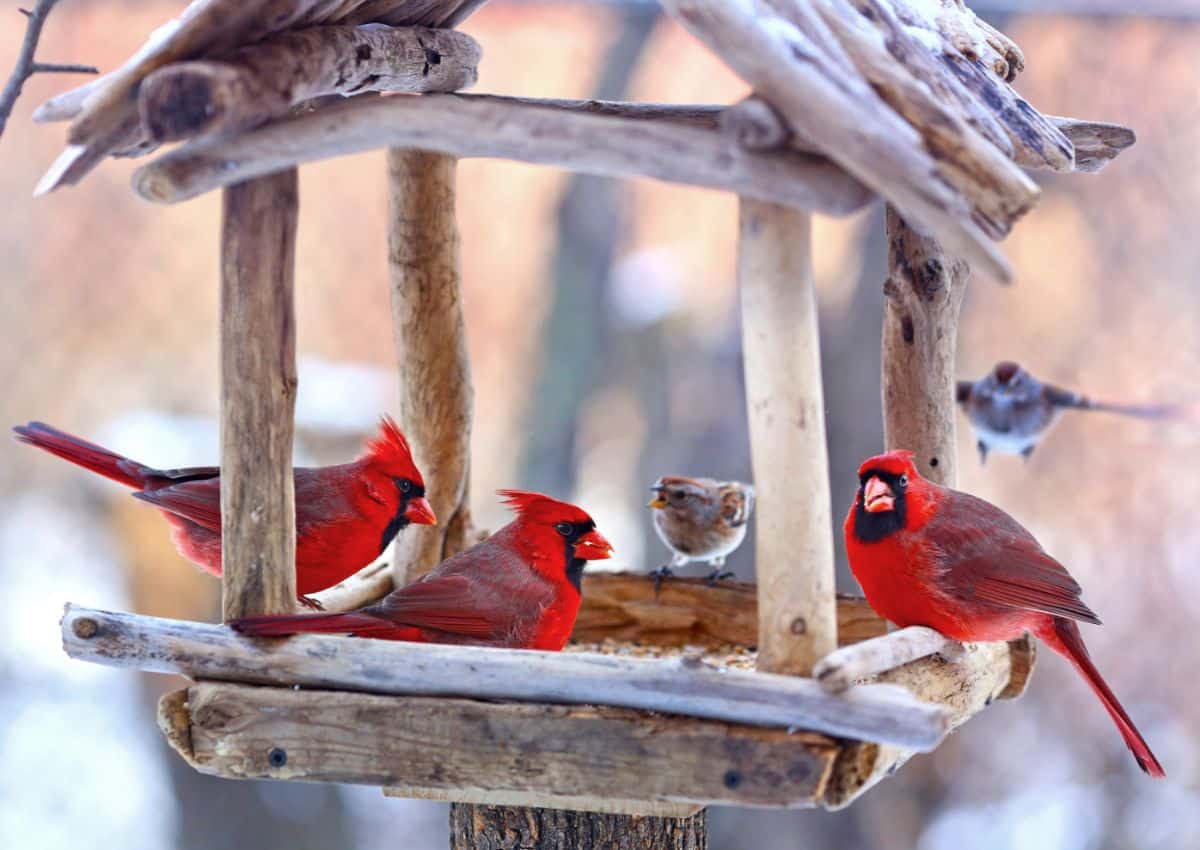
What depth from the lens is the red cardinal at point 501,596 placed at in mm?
2047

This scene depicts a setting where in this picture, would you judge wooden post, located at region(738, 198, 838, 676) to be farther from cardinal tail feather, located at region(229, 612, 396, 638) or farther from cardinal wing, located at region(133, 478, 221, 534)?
cardinal wing, located at region(133, 478, 221, 534)

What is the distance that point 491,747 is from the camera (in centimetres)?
182

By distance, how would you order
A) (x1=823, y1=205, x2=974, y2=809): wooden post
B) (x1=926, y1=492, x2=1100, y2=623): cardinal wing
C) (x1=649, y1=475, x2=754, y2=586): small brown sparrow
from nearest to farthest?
(x1=926, y1=492, x2=1100, y2=623): cardinal wing, (x1=823, y1=205, x2=974, y2=809): wooden post, (x1=649, y1=475, x2=754, y2=586): small brown sparrow

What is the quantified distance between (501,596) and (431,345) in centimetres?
73

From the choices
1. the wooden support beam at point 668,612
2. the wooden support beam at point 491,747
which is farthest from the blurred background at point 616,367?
the wooden support beam at point 491,747

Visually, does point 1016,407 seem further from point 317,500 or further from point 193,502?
point 193,502

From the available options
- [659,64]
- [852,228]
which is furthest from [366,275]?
[852,228]

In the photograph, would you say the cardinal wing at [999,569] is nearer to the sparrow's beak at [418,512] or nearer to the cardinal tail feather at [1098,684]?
the cardinal tail feather at [1098,684]

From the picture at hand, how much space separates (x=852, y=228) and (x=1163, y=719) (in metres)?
1.46

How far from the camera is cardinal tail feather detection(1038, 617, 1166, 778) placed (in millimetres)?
2215

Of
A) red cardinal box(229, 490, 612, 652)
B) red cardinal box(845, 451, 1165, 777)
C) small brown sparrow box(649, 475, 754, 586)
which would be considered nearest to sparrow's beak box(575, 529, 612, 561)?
red cardinal box(229, 490, 612, 652)

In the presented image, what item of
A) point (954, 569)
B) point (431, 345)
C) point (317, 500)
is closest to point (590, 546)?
point (317, 500)

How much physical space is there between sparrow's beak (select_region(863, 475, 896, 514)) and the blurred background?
1.53 meters

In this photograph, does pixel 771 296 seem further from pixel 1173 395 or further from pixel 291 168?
pixel 1173 395
